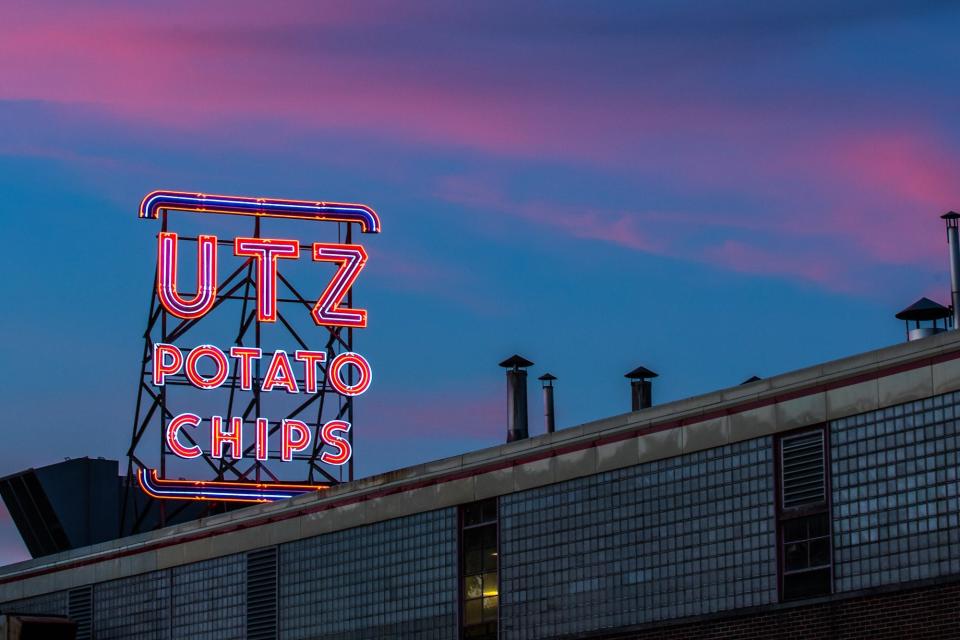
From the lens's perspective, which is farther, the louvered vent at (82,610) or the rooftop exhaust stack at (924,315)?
the louvered vent at (82,610)

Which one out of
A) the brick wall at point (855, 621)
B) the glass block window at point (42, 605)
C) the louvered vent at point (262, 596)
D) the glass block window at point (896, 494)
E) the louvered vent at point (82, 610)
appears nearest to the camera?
the brick wall at point (855, 621)

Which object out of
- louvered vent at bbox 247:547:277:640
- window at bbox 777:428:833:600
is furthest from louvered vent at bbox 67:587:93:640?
window at bbox 777:428:833:600

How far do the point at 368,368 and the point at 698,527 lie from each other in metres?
38.5

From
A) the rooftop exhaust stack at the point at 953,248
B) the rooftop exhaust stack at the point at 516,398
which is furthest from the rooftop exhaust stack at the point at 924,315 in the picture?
the rooftop exhaust stack at the point at 516,398

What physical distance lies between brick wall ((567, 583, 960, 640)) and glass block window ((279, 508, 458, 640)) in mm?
8055

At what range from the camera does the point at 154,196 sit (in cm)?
7556

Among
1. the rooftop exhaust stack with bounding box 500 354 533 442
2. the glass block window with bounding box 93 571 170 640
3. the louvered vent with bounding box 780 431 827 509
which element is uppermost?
the rooftop exhaust stack with bounding box 500 354 533 442

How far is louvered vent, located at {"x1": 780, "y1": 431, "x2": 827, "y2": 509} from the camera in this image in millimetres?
38750

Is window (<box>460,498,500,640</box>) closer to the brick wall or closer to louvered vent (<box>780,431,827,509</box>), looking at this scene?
the brick wall

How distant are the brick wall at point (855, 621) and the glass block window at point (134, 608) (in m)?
20.0

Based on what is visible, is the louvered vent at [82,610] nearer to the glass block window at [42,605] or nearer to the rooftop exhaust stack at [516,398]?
the glass block window at [42,605]

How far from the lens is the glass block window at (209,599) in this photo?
5425cm

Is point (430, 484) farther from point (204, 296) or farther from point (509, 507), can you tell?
point (204, 296)

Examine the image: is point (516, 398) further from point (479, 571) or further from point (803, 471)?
point (803, 471)
